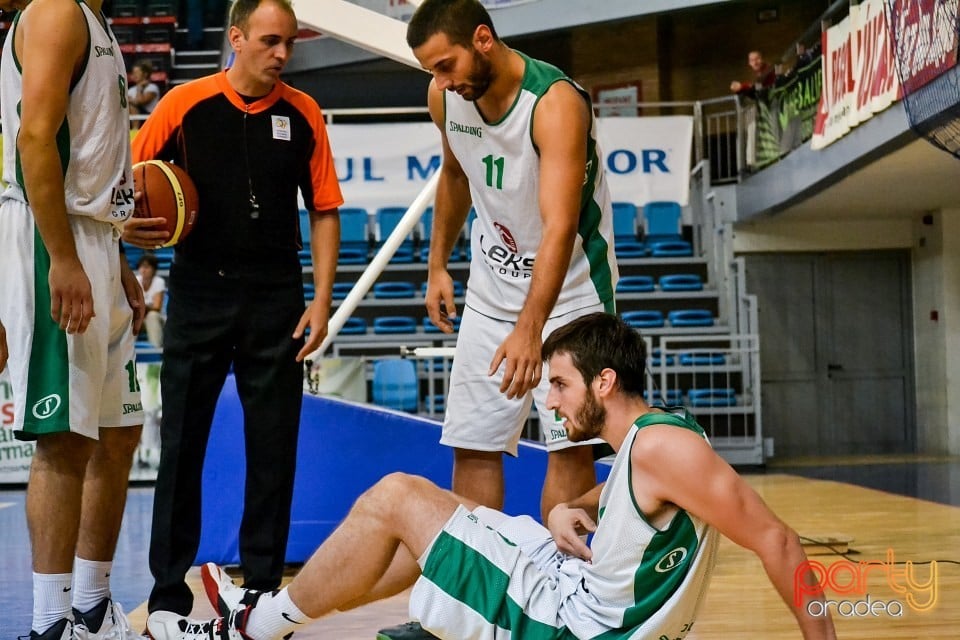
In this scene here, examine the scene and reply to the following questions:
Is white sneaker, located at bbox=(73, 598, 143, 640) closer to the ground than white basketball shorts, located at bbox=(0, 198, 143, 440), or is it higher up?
closer to the ground

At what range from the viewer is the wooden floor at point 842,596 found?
3514 mm

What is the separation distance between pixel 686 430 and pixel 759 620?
1.71 meters

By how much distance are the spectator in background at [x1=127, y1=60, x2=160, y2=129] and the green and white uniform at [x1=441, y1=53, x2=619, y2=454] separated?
1157 centimetres

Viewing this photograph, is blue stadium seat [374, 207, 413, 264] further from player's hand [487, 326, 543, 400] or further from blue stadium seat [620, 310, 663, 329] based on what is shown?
player's hand [487, 326, 543, 400]

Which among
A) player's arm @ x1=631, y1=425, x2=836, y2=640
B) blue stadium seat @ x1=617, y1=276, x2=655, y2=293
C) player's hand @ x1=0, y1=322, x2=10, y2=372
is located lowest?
player's arm @ x1=631, y1=425, x2=836, y2=640

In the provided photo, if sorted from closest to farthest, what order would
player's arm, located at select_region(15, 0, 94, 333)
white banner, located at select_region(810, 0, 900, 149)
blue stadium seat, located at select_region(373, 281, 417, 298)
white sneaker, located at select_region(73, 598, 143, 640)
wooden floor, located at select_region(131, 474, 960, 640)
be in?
player's arm, located at select_region(15, 0, 94, 333), white sneaker, located at select_region(73, 598, 143, 640), wooden floor, located at select_region(131, 474, 960, 640), white banner, located at select_region(810, 0, 900, 149), blue stadium seat, located at select_region(373, 281, 417, 298)

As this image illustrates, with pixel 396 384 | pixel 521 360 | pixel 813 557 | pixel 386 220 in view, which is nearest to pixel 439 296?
pixel 521 360

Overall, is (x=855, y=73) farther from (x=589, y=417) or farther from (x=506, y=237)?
(x=589, y=417)

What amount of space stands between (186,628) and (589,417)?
4.17ft

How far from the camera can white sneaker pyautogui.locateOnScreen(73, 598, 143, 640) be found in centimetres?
302

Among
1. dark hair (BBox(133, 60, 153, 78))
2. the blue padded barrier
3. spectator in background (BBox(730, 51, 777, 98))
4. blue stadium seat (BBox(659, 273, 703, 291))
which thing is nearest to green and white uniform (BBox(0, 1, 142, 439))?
the blue padded barrier

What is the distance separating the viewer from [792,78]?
10484 millimetres

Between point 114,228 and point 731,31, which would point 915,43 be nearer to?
point 114,228

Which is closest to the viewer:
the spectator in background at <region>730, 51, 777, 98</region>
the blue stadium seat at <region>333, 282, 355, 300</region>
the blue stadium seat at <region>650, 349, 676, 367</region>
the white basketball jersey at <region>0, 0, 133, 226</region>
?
the white basketball jersey at <region>0, 0, 133, 226</region>
